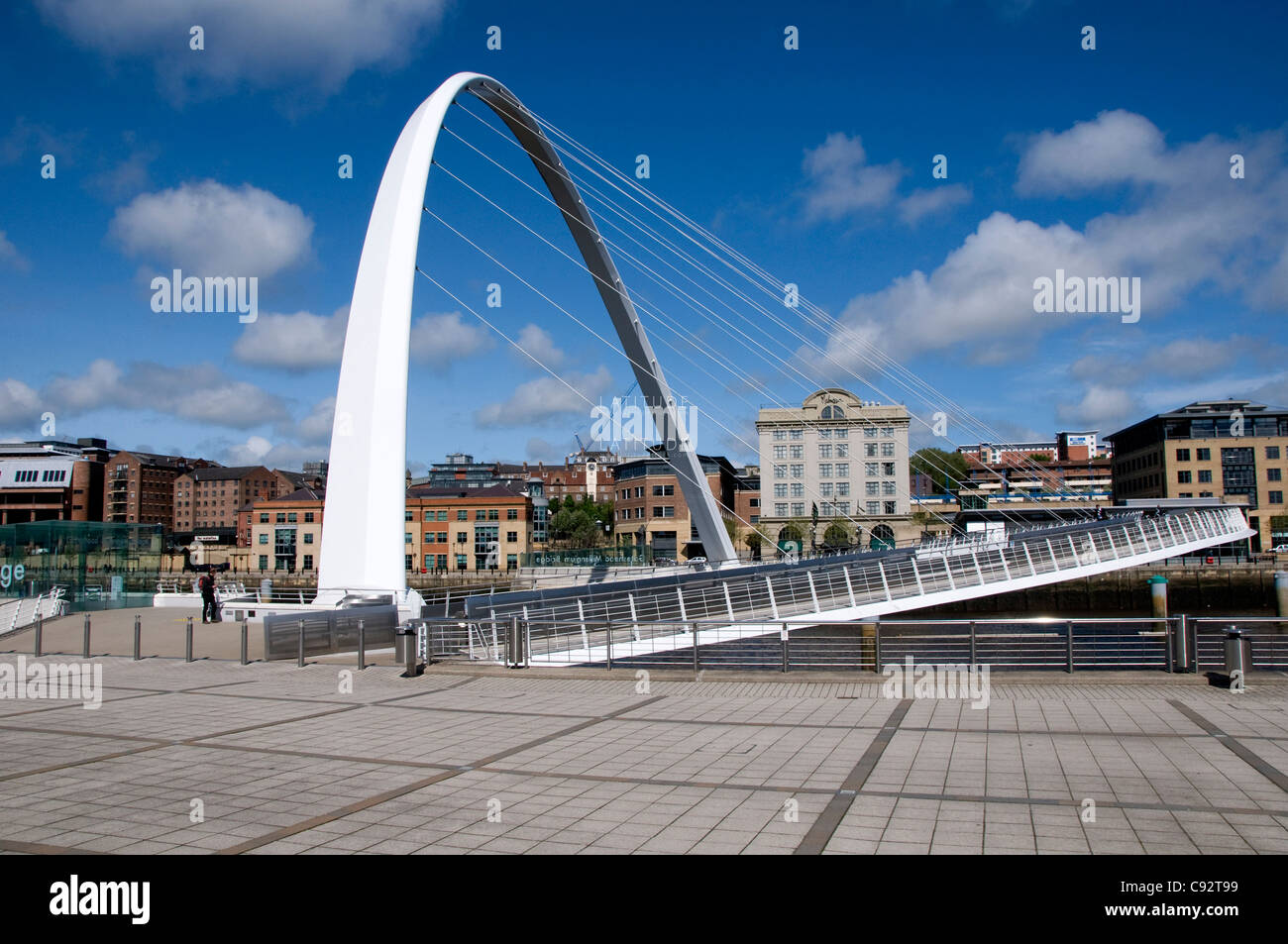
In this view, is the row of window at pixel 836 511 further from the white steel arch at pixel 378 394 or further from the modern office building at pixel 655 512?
the white steel arch at pixel 378 394

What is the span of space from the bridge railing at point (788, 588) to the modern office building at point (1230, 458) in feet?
192

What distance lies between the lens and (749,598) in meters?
21.4

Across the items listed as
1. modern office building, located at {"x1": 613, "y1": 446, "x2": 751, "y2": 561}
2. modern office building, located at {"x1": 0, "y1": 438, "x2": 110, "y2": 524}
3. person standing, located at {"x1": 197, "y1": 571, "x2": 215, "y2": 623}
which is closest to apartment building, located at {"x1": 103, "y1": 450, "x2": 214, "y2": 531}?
modern office building, located at {"x1": 0, "y1": 438, "x2": 110, "y2": 524}

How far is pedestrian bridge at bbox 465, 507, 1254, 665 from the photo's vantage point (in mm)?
16516

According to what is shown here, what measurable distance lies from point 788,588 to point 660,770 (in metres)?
16.0

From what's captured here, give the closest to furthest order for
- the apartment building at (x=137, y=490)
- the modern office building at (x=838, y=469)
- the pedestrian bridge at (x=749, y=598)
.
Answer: the pedestrian bridge at (x=749, y=598) → the modern office building at (x=838, y=469) → the apartment building at (x=137, y=490)

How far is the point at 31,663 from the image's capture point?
16.5 meters

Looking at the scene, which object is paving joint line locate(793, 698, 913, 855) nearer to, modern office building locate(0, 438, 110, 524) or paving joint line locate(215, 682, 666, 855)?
paving joint line locate(215, 682, 666, 855)

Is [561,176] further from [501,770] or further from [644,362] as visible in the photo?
[501,770]

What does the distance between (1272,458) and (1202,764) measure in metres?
93.1

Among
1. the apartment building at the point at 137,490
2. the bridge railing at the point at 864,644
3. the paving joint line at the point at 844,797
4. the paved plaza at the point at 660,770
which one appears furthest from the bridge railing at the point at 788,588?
the apartment building at the point at 137,490

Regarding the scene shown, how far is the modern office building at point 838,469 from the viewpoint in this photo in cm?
8788

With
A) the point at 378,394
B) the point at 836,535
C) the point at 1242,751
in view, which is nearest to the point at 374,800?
the point at 1242,751
